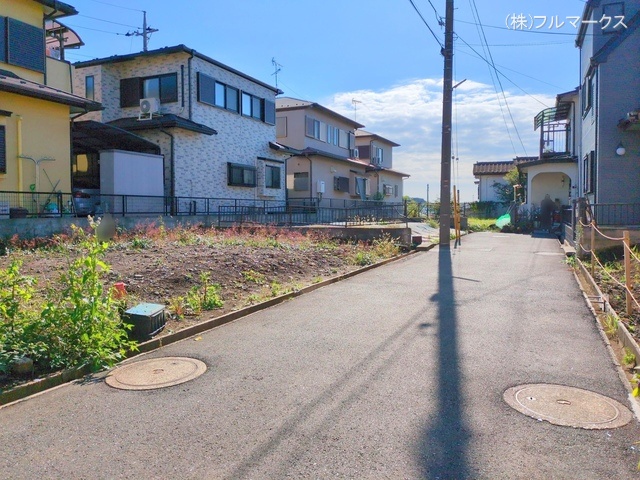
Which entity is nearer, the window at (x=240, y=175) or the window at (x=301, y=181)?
the window at (x=240, y=175)

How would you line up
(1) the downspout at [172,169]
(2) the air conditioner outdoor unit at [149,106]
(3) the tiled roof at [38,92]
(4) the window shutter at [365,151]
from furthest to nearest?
1. (4) the window shutter at [365,151]
2. (2) the air conditioner outdoor unit at [149,106]
3. (1) the downspout at [172,169]
4. (3) the tiled roof at [38,92]

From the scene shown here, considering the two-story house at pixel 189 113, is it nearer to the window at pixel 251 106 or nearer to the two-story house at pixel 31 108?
the window at pixel 251 106

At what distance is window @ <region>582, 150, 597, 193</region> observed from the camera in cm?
1535

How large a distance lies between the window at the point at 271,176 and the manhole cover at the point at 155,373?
65.8 ft

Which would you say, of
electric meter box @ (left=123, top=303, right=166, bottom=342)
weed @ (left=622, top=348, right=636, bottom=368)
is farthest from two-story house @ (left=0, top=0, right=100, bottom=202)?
Answer: weed @ (left=622, top=348, right=636, bottom=368)

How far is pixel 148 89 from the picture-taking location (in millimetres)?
21078

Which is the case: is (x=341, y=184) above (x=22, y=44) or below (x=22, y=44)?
below

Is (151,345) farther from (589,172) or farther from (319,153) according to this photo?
(319,153)

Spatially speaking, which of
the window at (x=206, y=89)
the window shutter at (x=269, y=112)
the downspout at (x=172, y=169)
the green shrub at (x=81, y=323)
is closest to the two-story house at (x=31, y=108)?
the downspout at (x=172, y=169)

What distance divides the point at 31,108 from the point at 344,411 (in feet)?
46.2

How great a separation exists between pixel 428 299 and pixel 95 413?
226 inches

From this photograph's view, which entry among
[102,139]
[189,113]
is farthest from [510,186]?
[102,139]

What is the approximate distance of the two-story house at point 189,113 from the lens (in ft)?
64.7

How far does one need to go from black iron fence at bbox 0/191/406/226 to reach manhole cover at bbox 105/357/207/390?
9.47 meters
